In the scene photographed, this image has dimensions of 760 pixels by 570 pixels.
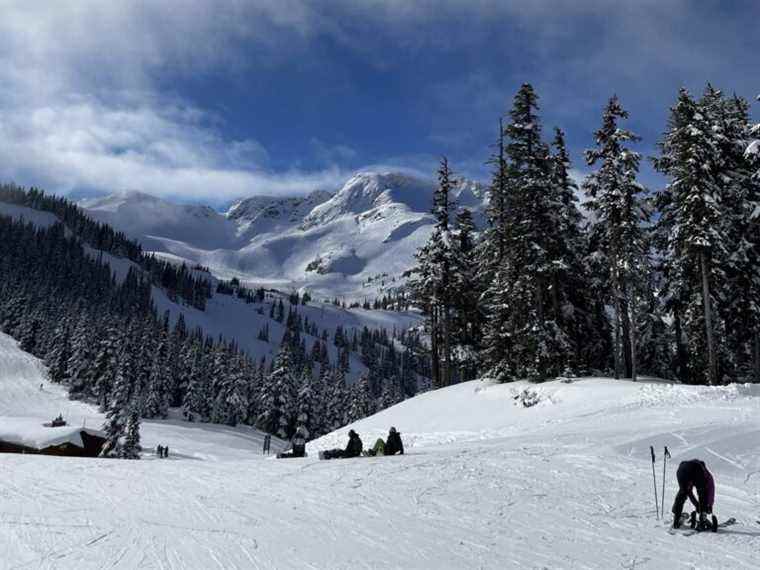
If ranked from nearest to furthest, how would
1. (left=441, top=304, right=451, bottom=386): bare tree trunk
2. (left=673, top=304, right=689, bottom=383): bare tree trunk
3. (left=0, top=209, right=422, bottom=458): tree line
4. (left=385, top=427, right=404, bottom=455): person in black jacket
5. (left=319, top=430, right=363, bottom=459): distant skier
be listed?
1. (left=385, top=427, right=404, bottom=455): person in black jacket
2. (left=319, top=430, right=363, bottom=459): distant skier
3. (left=673, top=304, right=689, bottom=383): bare tree trunk
4. (left=441, top=304, right=451, bottom=386): bare tree trunk
5. (left=0, top=209, right=422, bottom=458): tree line

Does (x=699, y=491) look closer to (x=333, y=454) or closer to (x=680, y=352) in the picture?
(x=333, y=454)

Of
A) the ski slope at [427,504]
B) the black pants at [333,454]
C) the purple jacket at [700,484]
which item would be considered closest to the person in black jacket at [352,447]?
the black pants at [333,454]

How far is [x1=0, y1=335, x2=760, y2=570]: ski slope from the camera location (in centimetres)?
881

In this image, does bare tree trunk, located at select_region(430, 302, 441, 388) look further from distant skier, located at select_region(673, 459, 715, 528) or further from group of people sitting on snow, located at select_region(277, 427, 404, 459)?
distant skier, located at select_region(673, 459, 715, 528)

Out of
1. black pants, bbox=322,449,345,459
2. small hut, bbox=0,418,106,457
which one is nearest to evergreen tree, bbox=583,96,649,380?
black pants, bbox=322,449,345,459

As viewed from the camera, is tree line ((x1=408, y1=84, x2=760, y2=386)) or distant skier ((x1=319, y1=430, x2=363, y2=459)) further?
tree line ((x1=408, y1=84, x2=760, y2=386))

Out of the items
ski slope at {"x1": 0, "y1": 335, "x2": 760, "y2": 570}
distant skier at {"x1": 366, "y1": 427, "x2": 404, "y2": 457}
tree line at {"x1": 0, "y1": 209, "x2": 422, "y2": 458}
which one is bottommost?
ski slope at {"x1": 0, "y1": 335, "x2": 760, "y2": 570}

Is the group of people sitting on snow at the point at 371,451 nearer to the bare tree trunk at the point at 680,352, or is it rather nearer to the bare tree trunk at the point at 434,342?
the bare tree trunk at the point at 434,342

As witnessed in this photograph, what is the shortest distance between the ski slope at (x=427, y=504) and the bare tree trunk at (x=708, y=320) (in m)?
2.93

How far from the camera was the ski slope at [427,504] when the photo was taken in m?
8.81

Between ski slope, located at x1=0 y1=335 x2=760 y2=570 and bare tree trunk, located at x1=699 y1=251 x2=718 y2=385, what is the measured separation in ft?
9.61

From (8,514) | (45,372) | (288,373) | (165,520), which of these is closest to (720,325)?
(165,520)

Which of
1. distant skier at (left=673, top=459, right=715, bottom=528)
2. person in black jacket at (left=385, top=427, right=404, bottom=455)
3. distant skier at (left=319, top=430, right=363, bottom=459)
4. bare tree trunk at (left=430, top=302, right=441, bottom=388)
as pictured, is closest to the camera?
distant skier at (left=673, top=459, right=715, bottom=528)

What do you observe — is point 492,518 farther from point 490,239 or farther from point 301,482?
point 490,239
